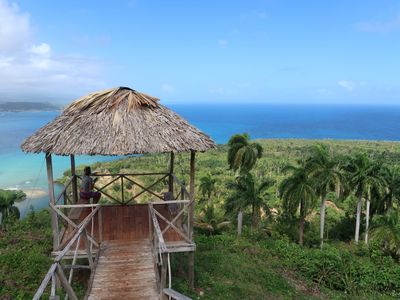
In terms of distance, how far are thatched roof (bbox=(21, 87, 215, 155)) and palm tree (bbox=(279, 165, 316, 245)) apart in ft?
48.2

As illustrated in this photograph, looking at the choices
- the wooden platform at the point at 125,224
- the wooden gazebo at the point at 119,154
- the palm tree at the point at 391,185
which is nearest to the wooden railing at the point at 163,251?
the wooden gazebo at the point at 119,154

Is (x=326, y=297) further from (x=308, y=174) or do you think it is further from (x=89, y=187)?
(x=308, y=174)

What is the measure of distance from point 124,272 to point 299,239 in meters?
19.4

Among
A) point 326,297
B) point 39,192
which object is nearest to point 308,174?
point 326,297

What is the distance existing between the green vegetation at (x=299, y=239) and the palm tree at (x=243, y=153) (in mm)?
81

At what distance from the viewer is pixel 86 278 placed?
9.44 meters

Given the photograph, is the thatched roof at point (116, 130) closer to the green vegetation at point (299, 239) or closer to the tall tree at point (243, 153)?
the green vegetation at point (299, 239)

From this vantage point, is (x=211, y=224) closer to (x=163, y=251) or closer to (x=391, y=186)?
(x=391, y=186)

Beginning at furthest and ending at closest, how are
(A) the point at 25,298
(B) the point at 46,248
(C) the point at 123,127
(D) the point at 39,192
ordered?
(D) the point at 39,192
(B) the point at 46,248
(C) the point at 123,127
(A) the point at 25,298

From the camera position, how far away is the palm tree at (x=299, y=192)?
22734 millimetres

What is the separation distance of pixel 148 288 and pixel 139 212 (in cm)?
433

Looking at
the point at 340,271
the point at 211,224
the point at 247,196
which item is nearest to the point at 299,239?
the point at 247,196

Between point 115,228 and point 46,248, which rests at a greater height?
point 115,228

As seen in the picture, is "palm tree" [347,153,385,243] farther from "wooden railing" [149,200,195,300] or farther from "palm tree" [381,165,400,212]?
"wooden railing" [149,200,195,300]
